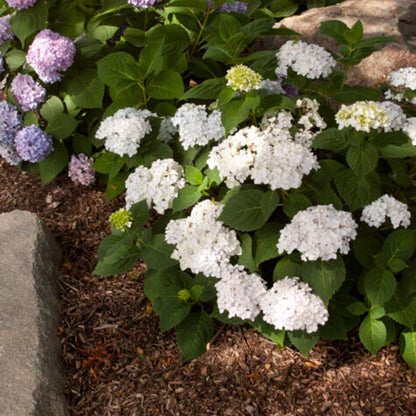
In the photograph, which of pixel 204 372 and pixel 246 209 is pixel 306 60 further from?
pixel 204 372

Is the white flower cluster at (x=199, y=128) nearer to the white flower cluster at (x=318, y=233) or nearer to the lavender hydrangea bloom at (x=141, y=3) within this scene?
the white flower cluster at (x=318, y=233)

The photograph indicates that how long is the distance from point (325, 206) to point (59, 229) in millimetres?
1928

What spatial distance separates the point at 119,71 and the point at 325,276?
158 centimetres

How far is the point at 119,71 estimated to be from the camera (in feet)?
8.98

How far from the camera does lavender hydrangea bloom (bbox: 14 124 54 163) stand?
10.3 feet

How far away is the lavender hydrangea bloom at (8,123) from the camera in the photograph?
328 centimetres

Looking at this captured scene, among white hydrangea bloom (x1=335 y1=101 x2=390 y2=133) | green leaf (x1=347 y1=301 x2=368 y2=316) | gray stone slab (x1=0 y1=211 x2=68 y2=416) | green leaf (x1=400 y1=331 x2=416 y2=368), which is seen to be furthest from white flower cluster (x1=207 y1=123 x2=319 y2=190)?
gray stone slab (x1=0 y1=211 x2=68 y2=416)

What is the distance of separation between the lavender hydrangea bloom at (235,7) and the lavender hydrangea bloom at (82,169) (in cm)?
134

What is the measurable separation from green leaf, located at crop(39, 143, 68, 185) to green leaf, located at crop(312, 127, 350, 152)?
1883 millimetres

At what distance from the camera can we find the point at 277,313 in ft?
6.68

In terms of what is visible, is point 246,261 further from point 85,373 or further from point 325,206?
point 85,373

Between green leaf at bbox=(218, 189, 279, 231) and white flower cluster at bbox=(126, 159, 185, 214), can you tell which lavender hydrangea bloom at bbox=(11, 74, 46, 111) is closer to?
white flower cluster at bbox=(126, 159, 185, 214)

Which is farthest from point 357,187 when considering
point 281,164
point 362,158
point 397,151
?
point 281,164

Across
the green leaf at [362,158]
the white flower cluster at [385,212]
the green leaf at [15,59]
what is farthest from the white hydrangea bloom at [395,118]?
the green leaf at [15,59]
